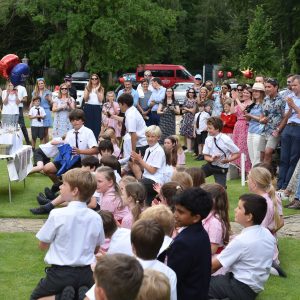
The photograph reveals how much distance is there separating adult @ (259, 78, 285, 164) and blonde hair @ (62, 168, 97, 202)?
6795 mm

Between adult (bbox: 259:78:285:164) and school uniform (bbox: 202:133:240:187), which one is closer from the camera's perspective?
school uniform (bbox: 202:133:240:187)

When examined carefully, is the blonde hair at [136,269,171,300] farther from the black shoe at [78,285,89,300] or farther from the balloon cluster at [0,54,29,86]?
the balloon cluster at [0,54,29,86]

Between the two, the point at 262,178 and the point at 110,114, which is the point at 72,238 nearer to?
the point at 262,178

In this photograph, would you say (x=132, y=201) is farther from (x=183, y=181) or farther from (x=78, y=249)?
(x=78, y=249)

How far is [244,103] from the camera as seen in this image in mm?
13523

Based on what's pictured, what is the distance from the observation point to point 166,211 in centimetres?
534

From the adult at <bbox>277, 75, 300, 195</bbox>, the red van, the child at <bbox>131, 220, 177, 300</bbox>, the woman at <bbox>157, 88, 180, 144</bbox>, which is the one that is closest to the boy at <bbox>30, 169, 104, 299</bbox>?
the child at <bbox>131, 220, 177, 300</bbox>

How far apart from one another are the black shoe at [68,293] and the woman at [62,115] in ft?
33.7

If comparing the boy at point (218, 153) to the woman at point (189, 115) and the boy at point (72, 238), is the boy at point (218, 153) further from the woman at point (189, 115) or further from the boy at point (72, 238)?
the woman at point (189, 115)

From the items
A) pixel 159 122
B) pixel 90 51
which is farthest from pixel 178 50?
pixel 159 122

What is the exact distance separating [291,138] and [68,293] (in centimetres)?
667

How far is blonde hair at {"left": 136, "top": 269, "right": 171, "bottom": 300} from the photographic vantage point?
11.6ft

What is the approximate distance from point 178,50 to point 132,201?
54.0m

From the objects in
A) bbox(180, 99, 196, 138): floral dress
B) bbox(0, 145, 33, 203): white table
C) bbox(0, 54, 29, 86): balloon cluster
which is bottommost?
bbox(180, 99, 196, 138): floral dress
